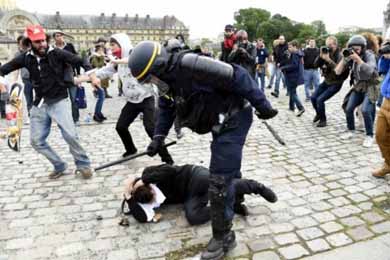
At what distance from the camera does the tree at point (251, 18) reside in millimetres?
74500

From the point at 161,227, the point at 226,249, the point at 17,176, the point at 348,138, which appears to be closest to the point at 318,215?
the point at 226,249

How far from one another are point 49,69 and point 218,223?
3.12 metres

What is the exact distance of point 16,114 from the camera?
17.8ft

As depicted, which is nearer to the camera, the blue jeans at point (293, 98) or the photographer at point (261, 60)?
the blue jeans at point (293, 98)

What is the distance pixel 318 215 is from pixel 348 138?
3.40 m

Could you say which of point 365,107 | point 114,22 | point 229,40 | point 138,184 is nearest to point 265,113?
point 138,184

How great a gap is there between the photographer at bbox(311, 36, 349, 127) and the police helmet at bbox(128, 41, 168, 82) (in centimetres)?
558

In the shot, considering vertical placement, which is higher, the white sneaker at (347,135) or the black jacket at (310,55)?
the black jacket at (310,55)

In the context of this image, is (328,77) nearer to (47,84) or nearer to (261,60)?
(261,60)

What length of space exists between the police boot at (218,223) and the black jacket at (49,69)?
→ 9.02 ft

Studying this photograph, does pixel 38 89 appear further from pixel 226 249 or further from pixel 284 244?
pixel 284 244

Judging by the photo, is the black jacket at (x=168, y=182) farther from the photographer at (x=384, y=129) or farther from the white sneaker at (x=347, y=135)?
the white sneaker at (x=347, y=135)

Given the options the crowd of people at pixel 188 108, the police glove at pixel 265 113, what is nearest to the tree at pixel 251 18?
the crowd of people at pixel 188 108

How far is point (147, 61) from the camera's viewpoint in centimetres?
286
